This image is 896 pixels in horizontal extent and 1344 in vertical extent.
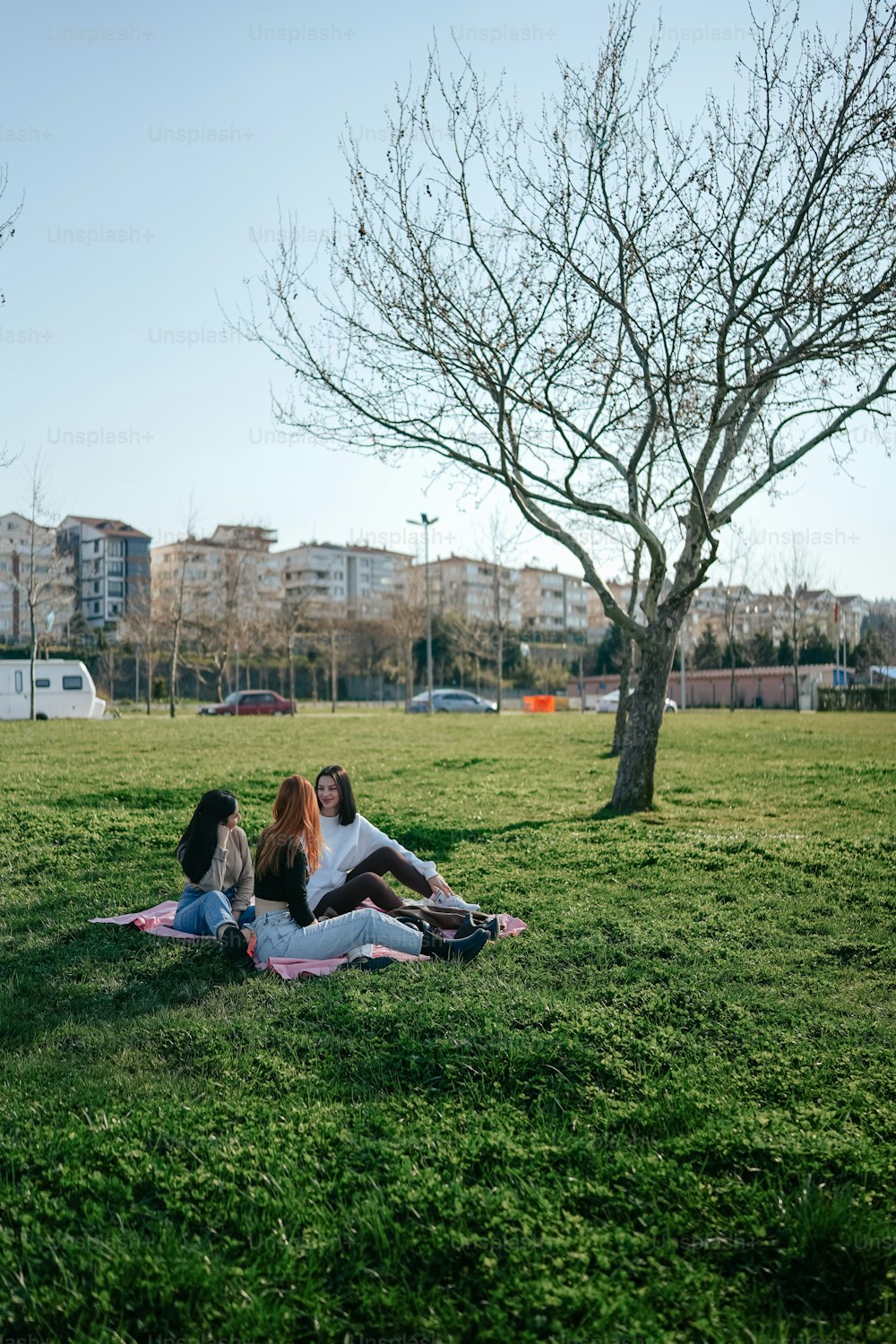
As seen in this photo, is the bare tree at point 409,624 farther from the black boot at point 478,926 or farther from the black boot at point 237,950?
the black boot at point 237,950

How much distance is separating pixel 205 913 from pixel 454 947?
184 cm

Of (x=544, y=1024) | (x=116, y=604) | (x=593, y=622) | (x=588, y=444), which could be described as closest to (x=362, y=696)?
(x=116, y=604)

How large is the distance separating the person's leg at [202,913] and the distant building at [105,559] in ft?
294

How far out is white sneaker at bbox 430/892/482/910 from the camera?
7.29m

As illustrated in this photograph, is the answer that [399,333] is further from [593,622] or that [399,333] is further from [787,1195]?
[593,622]

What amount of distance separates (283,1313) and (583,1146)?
1.38 meters

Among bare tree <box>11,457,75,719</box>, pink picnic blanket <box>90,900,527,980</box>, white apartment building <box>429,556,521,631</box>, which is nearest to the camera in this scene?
pink picnic blanket <box>90,900,527,980</box>

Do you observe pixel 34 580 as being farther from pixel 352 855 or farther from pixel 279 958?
pixel 279 958

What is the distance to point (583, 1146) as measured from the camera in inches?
156

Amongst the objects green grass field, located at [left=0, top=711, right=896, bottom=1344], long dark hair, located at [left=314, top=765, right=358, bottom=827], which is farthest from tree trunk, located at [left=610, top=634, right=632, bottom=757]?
long dark hair, located at [left=314, top=765, right=358, bottom=827]

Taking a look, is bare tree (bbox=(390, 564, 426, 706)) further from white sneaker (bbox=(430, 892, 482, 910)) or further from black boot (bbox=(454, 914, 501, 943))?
black boot (bbox=(454, 914, 501, 943))

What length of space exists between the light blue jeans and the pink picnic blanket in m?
0.05

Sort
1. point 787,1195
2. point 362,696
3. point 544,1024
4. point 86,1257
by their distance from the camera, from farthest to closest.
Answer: point 362,696
point 544,1024
point 787,1195
point 86,1257

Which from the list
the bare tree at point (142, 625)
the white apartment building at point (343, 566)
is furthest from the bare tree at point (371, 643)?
the white apartment building at point (343, 566)
